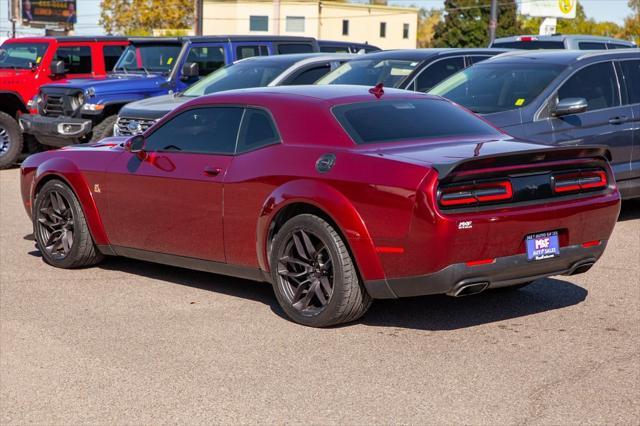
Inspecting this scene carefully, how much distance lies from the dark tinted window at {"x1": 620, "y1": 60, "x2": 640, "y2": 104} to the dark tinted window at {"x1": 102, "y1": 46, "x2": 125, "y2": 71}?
1050 cm

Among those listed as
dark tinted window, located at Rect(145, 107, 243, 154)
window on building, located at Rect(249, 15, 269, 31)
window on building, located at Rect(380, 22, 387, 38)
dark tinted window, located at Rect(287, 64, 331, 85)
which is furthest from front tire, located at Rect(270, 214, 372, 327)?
window on building, located at Rect(380, 22, 387, 38)

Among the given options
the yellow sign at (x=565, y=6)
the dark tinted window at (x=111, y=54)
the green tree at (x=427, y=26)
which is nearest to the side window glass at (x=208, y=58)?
the dark tinted window at (x=111, y=54)

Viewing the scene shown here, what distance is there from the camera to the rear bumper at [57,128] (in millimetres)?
16609

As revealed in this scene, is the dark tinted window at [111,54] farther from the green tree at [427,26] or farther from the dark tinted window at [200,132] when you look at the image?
the green tree at [427,26]

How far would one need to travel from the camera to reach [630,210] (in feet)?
41.0

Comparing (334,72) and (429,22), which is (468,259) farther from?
(429,22)

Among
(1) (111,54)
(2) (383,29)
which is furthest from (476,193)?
(2) (383,29)

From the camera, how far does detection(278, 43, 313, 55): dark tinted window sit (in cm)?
1900

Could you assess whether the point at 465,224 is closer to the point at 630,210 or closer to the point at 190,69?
the point at 630,210

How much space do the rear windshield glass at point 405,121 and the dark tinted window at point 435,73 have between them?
5410 mm

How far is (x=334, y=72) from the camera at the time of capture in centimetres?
1411

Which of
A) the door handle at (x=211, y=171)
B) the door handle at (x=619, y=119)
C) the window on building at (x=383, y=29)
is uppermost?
the window on building at (x=383, y=29)

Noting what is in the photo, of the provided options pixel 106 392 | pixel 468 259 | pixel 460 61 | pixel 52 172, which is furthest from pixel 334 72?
pixel 106 392

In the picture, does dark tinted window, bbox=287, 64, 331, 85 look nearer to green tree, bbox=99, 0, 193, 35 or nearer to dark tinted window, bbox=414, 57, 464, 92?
dark tinted window, bbox=414, 57, 464, 92
